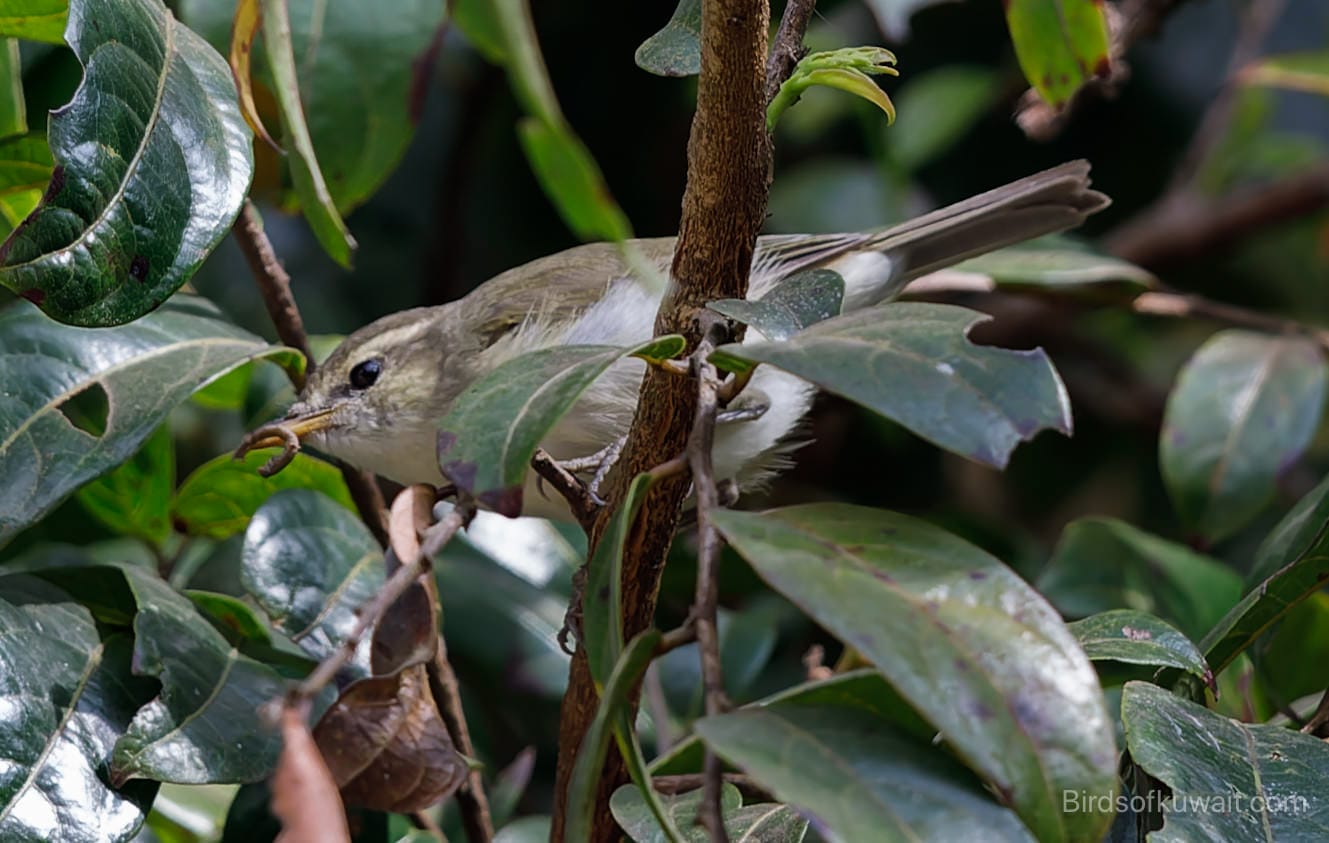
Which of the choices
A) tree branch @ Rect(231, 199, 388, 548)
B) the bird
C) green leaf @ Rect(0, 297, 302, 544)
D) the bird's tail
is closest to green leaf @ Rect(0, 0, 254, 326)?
tree branch @ Rect(231, 199, 388, 548)

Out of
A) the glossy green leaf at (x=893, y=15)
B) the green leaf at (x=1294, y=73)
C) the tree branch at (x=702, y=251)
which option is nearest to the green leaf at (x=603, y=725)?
the tree branch at (x=702, y=251)

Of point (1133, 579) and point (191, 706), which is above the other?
point (191, 706)

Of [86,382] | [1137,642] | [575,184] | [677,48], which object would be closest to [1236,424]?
[1137,642]

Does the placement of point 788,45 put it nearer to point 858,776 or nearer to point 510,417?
point 510,417

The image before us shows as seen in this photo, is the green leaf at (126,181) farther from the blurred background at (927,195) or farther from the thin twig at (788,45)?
the blurred background at (927,195)

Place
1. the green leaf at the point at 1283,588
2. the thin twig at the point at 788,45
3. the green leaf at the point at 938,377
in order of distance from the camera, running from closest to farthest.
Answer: the green leaf at the point at 938,377, the thin twig at the point at 788,45, the green leaf at the point at 1283,588

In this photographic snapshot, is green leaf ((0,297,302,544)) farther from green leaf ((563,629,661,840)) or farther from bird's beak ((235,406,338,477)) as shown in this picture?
green leaf ((563,629,661,840))
